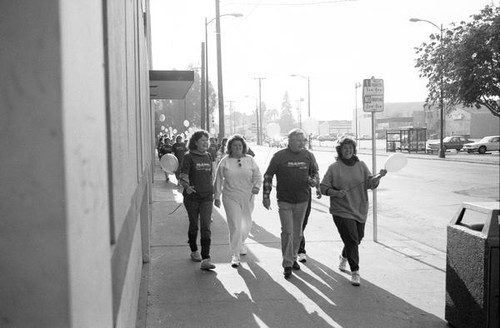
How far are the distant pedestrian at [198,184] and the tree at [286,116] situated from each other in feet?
501

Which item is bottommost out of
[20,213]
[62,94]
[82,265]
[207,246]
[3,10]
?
[207,246]

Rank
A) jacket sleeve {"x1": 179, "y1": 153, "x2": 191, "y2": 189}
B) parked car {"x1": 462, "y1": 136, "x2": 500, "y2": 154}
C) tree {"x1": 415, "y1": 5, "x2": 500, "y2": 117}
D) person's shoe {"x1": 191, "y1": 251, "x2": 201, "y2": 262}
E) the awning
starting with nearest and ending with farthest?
jacket sleeve {"x1": 179, "y1": 153, "x2": 191, "y2": 189} < person's shoe {"x1": 191, "y1": 251, "x2": 201, "y2": 262} < the awning < tree {"x1": 415, "y1": 5, "x2": 500, "y2": 117} < parked car {"x1": 462, "y1": 136, "x2": 500, "y2": 154}

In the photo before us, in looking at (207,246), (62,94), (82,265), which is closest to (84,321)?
(82,265)

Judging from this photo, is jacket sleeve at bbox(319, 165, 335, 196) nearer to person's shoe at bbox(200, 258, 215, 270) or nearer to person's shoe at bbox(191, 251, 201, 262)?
person's shoe at bbox(200, 258, 215, 270)

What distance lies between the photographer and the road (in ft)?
31.2

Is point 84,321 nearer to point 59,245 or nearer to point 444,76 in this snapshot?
point 59,245

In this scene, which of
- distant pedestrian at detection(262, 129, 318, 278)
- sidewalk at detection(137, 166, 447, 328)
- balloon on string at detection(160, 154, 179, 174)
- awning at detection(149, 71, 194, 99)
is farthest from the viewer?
awning at detection(149, 71, 194, 99)

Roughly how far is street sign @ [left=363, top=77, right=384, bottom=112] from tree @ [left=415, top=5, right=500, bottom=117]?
11087mm

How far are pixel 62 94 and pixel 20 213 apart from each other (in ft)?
1.07

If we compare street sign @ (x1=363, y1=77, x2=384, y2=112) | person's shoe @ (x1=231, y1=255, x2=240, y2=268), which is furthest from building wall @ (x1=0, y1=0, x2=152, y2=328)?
street sign @ (x1=363, y1=77, x2=384, y2=112)

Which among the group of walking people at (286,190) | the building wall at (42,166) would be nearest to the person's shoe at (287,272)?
the group of walking people at (286,190)

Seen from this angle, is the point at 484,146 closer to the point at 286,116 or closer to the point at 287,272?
the point at 287,272

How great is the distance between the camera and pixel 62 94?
1.42 metres

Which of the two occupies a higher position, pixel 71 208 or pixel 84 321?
pixel 71 208
